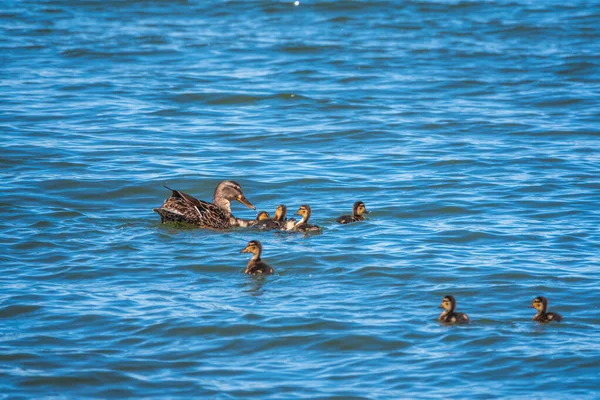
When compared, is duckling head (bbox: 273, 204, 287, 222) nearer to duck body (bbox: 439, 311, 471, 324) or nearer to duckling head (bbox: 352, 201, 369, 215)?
duckling head (bbox: 352, 201, 369, 215)

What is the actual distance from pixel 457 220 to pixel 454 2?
18.3 meters

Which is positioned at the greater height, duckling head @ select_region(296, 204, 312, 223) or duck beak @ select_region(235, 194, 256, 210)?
duck beak @ select_region(235, 194, 256, 210)

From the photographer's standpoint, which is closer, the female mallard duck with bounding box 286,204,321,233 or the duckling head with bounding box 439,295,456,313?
the duckling head with bounding box 439,295,456,313

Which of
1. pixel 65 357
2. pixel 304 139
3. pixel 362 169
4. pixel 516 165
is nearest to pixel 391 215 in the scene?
pixel 362 169

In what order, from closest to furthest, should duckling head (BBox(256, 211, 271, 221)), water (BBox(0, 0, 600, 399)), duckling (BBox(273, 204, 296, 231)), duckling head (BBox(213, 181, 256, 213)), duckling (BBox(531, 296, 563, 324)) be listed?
1. water (BBox(0, 0, 600, 399))
2. duckling (BBox(531, 296, 563, 324))
3. duckling (BBox(273, 204, 296, 231))
4. duckling head (BBox(256, 211, 271, 221))
5. duckling head (BBox(213, 181, 256, 213))

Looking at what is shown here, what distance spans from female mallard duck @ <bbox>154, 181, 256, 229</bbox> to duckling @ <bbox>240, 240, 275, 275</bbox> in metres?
1.77

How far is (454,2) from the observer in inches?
1161

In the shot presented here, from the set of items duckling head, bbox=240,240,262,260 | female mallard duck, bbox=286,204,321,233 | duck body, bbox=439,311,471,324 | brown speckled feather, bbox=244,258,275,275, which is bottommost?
duck body, bbox=439,311,471,324

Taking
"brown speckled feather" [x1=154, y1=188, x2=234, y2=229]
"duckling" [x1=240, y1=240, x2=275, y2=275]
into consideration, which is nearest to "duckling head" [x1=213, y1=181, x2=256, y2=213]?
"brown speckled feather" [x1=154, y1=188, x2=234, y2=229]

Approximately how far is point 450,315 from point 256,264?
2231 mm

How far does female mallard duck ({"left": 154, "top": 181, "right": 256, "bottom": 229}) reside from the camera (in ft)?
38.9

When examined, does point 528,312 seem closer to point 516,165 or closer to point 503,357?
point 503,357

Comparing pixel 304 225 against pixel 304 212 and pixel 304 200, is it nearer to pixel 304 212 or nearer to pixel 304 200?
pixel 304 212

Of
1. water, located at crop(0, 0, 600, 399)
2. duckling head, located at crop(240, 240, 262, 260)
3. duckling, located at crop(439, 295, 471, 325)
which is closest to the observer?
water, located at crop(0, 0, 600, 399)
